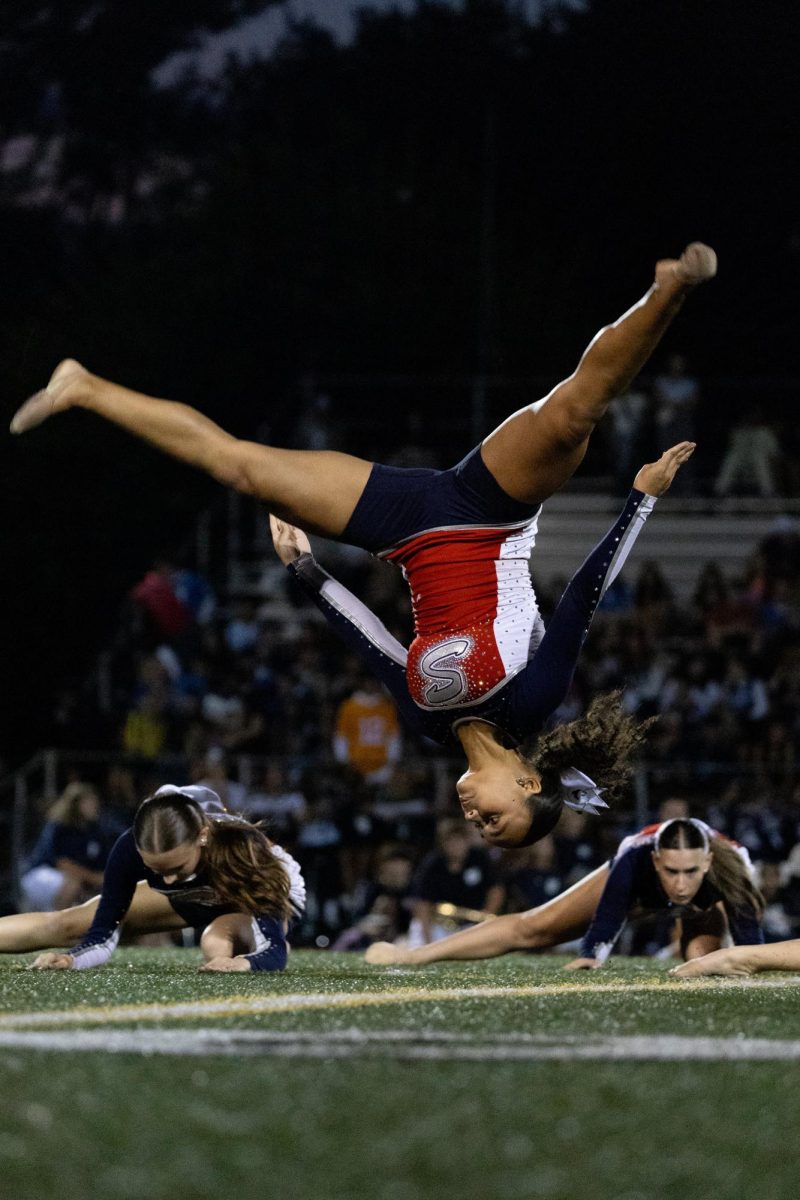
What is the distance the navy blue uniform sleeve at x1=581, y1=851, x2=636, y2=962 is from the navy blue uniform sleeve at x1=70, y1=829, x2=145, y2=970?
5.76ft

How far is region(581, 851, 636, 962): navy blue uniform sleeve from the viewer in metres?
7.00

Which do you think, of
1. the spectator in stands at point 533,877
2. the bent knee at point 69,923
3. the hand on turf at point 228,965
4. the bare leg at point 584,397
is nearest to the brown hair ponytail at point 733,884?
the hand on turf at point 228,965

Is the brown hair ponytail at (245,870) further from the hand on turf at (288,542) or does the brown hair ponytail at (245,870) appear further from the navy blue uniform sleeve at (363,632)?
the hand on turf at (288,542)

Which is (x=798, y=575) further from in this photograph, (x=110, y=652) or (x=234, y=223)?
(x=234, y=223)

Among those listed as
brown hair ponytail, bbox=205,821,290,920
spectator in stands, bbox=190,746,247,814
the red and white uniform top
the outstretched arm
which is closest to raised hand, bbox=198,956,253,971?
brown hair ponytail, bbox=205,821,290,920

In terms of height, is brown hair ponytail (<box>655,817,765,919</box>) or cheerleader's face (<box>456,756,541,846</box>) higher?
cheerleader's face (<box>456,756,541,846</box>)

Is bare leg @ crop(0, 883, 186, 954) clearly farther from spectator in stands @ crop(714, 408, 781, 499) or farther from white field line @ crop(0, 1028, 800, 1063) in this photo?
spectator in stands @ crop(714, 408, 781, 499)

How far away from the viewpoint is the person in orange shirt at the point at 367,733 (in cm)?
1300

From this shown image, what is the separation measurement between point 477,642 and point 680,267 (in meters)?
1.27

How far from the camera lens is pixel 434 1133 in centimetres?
285

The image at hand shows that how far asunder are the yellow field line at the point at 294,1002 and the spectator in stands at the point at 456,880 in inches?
202

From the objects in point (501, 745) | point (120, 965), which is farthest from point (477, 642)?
point (120, 965)

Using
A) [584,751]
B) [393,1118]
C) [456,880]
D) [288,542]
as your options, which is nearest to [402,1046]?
[393,1118]

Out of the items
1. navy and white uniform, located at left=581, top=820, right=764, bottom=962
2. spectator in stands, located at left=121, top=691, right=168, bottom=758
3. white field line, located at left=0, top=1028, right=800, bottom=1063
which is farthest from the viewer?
spectator in stands, located at left=121, top=691, right=168, bottom=758
